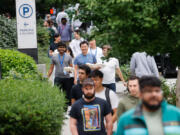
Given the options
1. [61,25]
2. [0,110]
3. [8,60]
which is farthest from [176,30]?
[61,25]

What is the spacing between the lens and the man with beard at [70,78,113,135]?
20.6 ft

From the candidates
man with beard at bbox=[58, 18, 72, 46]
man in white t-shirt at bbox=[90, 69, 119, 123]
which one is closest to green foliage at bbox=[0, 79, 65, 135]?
man in white t-shirt at bbox=[90, 69, 119, 123]

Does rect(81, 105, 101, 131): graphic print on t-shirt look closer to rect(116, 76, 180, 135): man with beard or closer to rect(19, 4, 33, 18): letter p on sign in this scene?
rect(116, 76, 180, 135): man with beard

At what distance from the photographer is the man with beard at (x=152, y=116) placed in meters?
3.90

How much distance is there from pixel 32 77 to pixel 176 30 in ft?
17.5

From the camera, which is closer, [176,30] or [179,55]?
[176,30]

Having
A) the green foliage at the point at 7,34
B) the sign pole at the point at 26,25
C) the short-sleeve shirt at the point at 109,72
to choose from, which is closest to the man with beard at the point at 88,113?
the short-sleeve shirt at the point at 109,72

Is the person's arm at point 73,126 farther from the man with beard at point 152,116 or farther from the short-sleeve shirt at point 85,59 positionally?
the short-sleeve shirt at point 85,59

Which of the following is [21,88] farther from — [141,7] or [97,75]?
[141,7]

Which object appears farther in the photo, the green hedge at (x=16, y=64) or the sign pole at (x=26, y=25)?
the sign pole at (x=26, y=25)

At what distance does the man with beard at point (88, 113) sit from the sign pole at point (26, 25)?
321 inches

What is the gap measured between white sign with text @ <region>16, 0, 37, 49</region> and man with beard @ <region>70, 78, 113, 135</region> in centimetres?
816

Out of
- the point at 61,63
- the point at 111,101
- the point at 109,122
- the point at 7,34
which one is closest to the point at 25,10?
the point at 61,63

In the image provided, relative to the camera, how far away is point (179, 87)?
992cm
